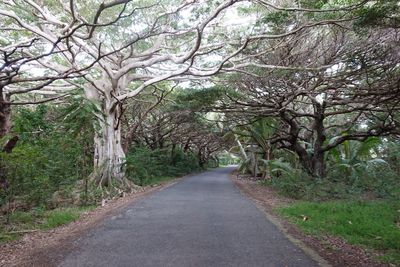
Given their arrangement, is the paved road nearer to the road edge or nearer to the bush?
the road edge

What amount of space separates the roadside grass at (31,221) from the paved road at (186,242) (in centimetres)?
124

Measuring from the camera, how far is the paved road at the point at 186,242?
17.0ft

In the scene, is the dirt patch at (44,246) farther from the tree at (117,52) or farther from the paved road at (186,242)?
the tree at (117,52)

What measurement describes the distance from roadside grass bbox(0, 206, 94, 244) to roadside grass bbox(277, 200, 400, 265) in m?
5.56

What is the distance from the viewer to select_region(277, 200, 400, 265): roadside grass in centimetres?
631

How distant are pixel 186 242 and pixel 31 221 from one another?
4.25m

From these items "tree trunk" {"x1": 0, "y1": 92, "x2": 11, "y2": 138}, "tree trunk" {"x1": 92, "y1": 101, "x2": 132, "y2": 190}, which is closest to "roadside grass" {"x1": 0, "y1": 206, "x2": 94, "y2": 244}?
"tree trunk" {"x1": 0, "y1": 92, "x2": 11, "y2": 138}

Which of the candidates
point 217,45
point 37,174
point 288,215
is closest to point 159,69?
point 217,45

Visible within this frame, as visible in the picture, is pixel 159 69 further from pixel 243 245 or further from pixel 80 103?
pixel 243 245

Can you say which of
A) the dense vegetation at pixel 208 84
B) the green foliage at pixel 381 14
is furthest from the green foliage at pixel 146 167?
the green foliage at pixel 381 14

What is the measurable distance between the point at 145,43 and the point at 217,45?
392 cm

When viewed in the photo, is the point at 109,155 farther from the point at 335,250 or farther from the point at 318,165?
the point at 335,250

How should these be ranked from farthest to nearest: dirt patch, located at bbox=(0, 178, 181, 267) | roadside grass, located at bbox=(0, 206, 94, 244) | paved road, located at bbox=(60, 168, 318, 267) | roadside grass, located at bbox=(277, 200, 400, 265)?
roadside grass, located at bbox=(0, 206, 94, 244) → roadside grass, located at bbox=(277, 200, 400, 265) → dirt patch, located at bbox=(0, 178, 181, 267) → paved road, located at bbox=(60, 168, 318, 267)

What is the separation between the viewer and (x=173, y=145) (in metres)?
35.8
